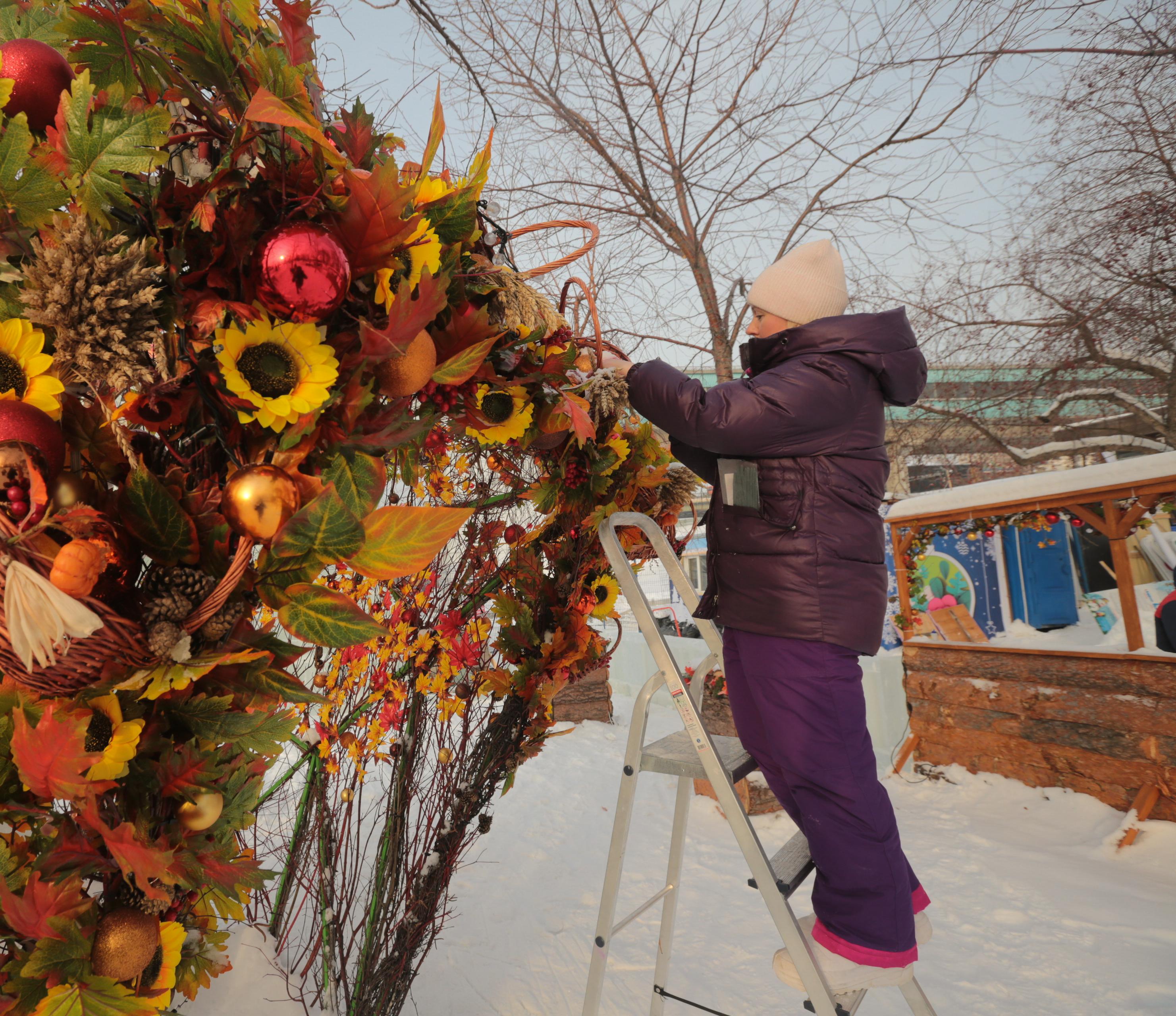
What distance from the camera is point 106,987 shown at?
1.96 ft

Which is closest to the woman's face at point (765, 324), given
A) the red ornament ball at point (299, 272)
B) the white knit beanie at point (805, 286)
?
the white knit beanie at point (805, 286)

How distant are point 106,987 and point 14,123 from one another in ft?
2.47

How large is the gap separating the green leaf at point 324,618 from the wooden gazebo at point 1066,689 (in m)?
5.29

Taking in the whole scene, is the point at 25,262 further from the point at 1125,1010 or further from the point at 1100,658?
the point at 1100,658

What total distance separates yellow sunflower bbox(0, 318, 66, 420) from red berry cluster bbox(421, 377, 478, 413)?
1.44ft

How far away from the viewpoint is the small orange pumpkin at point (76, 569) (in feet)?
1.66

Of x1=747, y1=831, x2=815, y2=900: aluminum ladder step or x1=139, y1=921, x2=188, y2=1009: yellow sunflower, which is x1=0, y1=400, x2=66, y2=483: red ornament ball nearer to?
x1=139, y1=921, x2=188, y2=1009: yellow sunflower

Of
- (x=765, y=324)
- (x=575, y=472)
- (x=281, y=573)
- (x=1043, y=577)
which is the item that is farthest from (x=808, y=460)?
(x=1043, y=577)

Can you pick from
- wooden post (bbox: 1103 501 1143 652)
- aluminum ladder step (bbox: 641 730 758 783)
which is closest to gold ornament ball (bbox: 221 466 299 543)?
aluminum ladder step (bbox: 641 730 758 783)

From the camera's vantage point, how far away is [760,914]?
11.4 ft

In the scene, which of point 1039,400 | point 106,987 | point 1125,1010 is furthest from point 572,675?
point 1039,400

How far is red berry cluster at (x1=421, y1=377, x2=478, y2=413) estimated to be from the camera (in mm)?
988

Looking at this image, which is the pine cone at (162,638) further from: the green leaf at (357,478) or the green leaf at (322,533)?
the green leaf at (357,478)

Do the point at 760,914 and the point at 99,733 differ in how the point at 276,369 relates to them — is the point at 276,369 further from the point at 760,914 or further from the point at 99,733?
the point at 760,914
